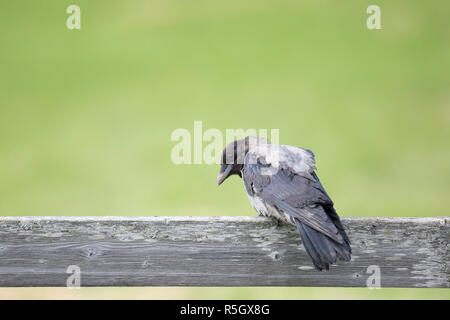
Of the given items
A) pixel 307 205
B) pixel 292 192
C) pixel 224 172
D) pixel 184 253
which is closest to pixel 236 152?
pixel 224 172

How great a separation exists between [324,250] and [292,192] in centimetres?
63

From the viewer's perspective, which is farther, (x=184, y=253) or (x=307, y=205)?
(x=307, y=205)

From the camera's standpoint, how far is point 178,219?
2.80 m

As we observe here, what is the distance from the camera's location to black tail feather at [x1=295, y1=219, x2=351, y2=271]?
2.74m

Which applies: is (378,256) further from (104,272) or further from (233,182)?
(233,182)

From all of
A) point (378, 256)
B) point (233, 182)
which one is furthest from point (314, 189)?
point (233, 182)

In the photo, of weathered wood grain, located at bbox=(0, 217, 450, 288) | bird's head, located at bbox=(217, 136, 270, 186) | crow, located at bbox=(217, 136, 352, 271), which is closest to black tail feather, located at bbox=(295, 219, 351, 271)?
crow, located at bbox=(217, 136, 352, 271)

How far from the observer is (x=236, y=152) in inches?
161

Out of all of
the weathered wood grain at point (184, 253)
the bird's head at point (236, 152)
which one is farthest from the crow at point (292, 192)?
the weathered wood grain at point (184, 253)

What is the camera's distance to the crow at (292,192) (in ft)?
9.15

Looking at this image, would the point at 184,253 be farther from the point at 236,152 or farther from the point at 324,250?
the point at 236,152

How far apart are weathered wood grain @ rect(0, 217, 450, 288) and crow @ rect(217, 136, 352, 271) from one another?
Answer: 144 millimetres

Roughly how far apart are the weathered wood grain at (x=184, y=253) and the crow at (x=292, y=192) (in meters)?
0.14

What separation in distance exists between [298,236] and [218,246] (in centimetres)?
46
